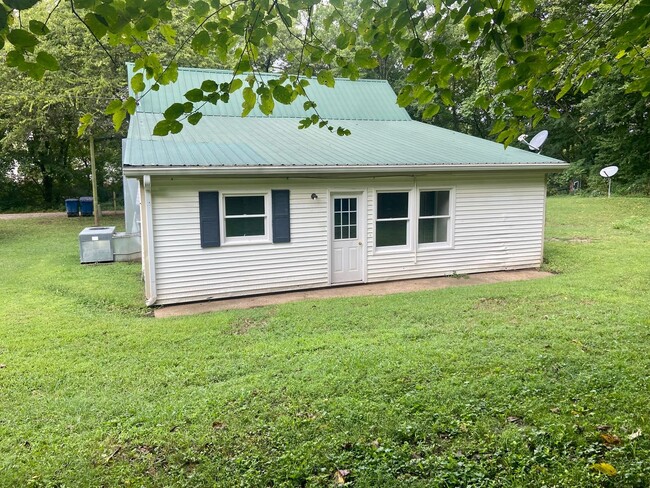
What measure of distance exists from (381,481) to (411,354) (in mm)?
2105

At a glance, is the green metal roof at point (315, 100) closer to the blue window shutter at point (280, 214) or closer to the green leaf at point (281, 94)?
the blue window shutter at point (280, 214)

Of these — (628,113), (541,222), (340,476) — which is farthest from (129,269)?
(628,113)

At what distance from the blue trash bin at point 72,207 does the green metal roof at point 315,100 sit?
1233cm

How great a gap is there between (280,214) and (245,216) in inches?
25.2

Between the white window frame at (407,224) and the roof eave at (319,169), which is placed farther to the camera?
the white window frame at (407,224)

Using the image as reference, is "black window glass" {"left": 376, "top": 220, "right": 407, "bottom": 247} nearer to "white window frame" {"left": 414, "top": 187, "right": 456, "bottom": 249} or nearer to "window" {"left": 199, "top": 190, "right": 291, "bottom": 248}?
"white window frame" {"left": 414, "top": 187, "right": 456, "bottom": 249}

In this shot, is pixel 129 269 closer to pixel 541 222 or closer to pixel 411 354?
pixel 411 354

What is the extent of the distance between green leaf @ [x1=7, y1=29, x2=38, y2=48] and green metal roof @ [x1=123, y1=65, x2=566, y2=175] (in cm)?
518

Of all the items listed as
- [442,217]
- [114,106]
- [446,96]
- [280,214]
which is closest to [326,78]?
[446,96]

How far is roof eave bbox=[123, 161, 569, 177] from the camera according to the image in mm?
6977

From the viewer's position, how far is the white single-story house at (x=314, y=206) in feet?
25.0

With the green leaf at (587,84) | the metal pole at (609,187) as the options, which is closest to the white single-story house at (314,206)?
the green leaf at (587,84)

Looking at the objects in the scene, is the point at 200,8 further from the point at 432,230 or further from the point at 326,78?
the point at 432,230

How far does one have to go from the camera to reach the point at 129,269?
10.2 meters
